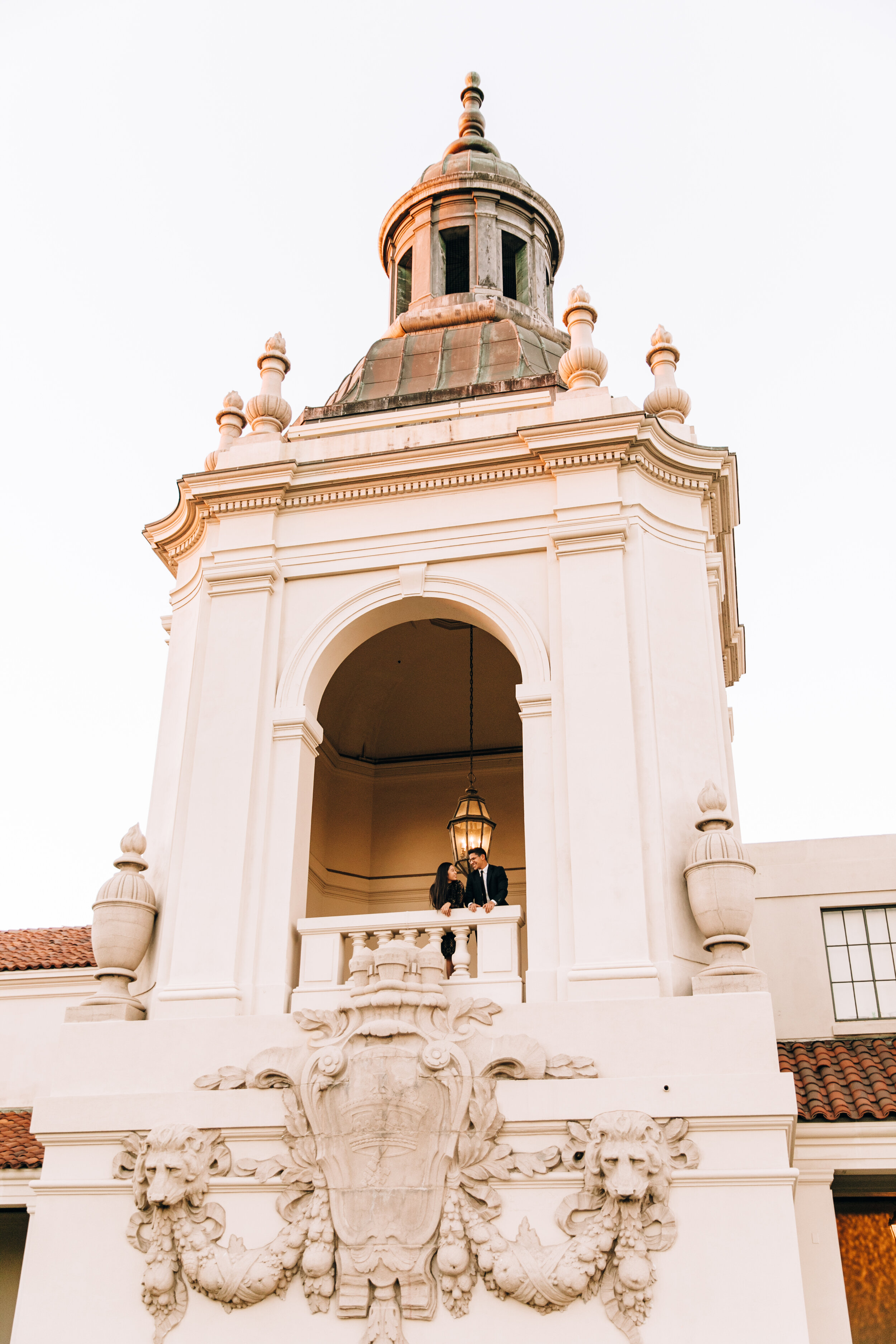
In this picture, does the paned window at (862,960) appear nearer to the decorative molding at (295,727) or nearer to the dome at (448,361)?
the decorative molding at (295,727)

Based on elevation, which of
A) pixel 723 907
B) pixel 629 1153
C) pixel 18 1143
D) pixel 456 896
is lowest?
pixel 629 1153

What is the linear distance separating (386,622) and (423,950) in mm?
3916

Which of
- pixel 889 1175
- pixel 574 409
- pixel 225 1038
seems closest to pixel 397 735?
pixel 574 409

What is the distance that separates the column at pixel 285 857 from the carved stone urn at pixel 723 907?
355cm

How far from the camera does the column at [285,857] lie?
37.6ft

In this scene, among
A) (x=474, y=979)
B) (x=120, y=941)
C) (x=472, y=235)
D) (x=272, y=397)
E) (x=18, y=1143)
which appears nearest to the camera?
(x=474, y=979)

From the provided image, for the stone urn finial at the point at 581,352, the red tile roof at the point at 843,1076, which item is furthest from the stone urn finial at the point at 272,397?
the red tile roof at the point at 843,1076

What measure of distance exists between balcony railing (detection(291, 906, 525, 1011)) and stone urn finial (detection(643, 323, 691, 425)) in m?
5.94

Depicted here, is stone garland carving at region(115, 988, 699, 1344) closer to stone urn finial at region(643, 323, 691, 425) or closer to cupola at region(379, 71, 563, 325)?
stone urn finial at region(643, 323, 691, 425)

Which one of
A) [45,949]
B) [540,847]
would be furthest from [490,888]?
[45,949]

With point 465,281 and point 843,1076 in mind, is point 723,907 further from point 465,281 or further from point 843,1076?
point 465,281

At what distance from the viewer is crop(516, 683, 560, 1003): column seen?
11000 millimetres

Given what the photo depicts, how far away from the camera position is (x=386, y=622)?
13453 millimetres

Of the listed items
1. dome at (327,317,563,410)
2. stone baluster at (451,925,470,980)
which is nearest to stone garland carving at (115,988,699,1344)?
stone baluster at (451,925,470,980)
